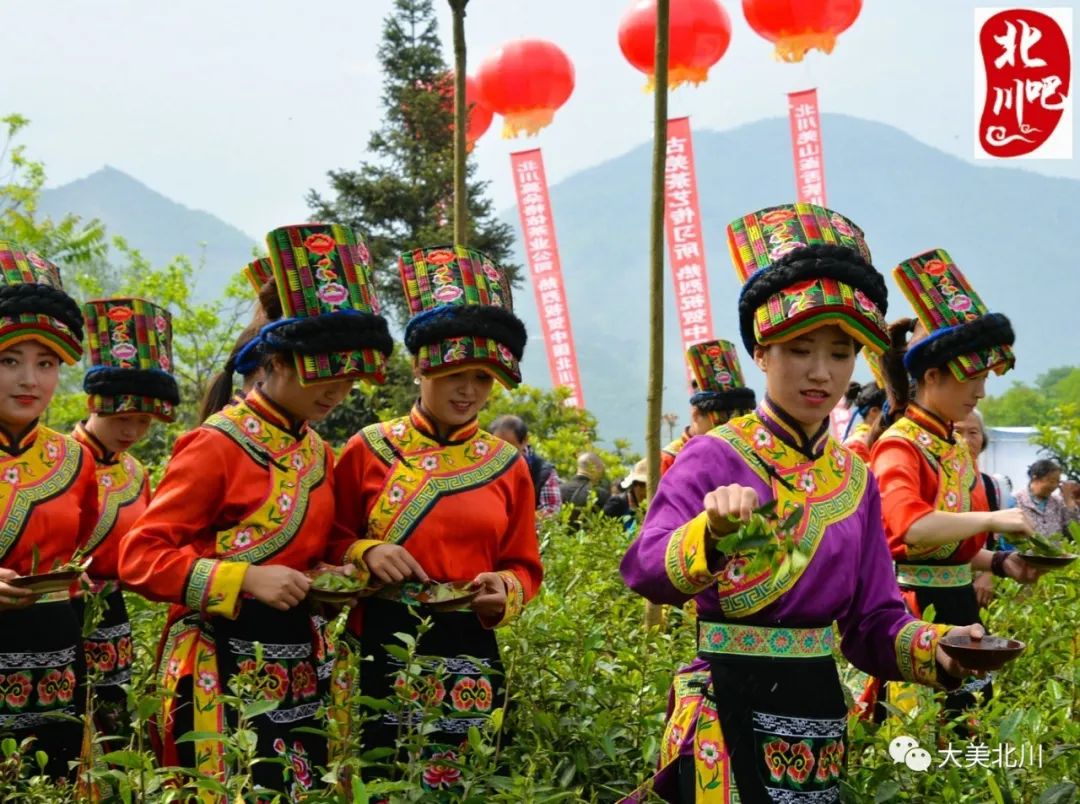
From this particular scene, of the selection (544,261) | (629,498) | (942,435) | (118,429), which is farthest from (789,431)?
(544,261)

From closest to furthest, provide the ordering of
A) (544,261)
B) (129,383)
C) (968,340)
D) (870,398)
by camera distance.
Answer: (968,340) < (129,383) < (870,398) < (544,261)

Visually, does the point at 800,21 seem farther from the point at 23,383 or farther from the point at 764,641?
the point at 764,641

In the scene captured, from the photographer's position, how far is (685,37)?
16.9 meters

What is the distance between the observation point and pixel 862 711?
4375 mm

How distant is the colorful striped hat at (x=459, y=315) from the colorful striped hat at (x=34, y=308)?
3.14ft

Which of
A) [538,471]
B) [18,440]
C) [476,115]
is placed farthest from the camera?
[476,115]

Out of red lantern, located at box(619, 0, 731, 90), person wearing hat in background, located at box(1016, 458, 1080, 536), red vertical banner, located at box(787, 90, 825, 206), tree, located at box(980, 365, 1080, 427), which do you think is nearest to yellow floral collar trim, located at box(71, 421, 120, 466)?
person wearing hat in background, located at box(1016, 458, 1080, 536)

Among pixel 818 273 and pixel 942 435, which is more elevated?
pixel 818 273

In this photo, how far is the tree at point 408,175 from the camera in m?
24.3

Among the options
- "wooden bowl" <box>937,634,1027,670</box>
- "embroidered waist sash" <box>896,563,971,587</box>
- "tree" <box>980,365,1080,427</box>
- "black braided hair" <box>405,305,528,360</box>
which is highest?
"tree" <box>980,365,1080,427</box>

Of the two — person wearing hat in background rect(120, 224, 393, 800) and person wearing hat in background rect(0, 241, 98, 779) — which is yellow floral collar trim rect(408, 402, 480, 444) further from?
person wearing hat in background rect(0, 241, 98, 779)

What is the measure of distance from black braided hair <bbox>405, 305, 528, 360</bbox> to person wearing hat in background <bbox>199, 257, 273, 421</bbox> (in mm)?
421

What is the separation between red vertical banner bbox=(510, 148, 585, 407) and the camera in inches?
888

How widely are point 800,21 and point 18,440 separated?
13836mm
